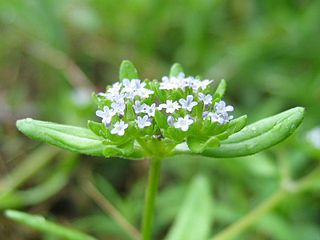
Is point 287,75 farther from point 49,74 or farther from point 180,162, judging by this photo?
point 49,74

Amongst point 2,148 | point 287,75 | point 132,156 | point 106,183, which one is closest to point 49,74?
point 2,148

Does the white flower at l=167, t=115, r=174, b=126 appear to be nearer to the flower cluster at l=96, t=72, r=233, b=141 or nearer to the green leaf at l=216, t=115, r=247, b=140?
the flower cluster at l=96, t=72, r=233, b=141

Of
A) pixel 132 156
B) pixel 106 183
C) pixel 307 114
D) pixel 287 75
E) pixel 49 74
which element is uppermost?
pixel 49 74

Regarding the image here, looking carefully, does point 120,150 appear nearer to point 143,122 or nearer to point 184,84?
point 143,122

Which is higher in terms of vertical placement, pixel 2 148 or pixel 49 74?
A: pixel 49 74

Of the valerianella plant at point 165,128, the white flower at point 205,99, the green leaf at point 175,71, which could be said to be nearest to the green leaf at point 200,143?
the valerianella plant at point 165,128

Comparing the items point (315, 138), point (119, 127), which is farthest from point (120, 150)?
point (315, 138)

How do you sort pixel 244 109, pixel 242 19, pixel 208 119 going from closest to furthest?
pixel 208 119 < pixel 244 109 < pixel 242 19
